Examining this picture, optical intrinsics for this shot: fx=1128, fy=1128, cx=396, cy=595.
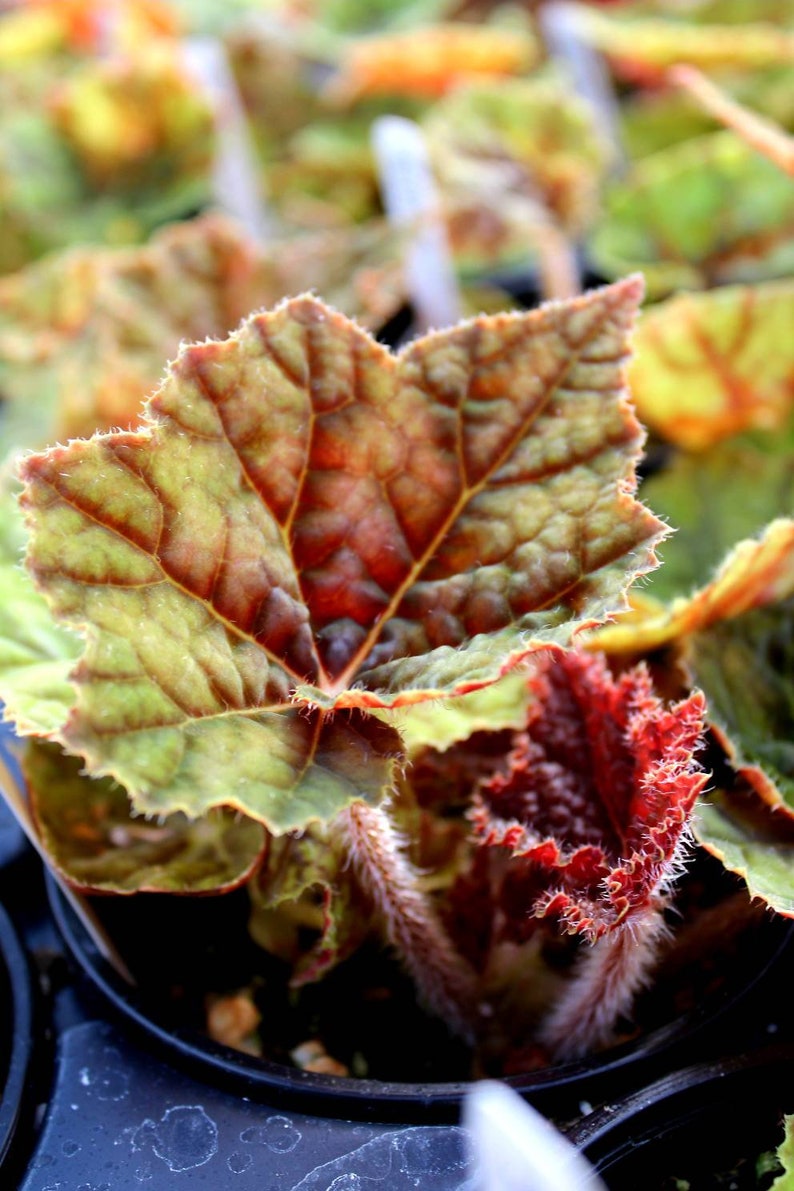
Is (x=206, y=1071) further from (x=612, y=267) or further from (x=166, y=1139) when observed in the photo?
(x=612, y=267)

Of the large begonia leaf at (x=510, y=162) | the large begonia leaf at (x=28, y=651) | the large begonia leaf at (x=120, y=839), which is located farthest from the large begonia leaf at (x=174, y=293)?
the large begonia leaf at (x=120, y=839)

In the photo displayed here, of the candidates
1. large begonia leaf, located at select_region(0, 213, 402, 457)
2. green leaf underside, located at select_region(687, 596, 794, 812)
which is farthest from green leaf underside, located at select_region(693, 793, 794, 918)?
large begonia leaf, located at select_region(0, 213, 402, 457)

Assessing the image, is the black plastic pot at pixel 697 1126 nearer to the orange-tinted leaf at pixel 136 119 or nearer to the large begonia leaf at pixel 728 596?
the large begonia leaf at pixel 728 596

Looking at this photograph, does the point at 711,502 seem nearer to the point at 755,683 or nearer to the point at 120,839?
the point at 755,683

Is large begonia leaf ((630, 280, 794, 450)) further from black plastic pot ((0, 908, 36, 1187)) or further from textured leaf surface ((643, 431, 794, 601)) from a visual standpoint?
black plastic pot ((0, 908, 36, 1187))

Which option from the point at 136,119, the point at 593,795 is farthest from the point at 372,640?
the point at 136,119
